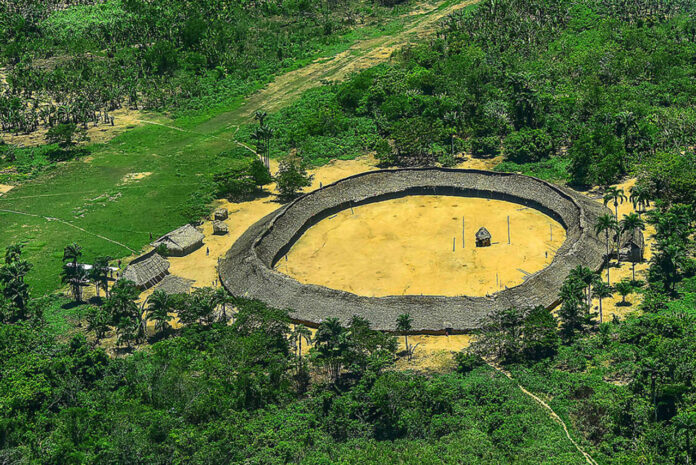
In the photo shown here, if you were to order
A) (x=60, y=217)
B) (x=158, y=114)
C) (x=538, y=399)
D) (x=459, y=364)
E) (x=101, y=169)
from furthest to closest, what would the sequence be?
(x=158, y=114), (x=101, y=169), (x=60, y=217), (x=459, y=364), (x=538, y=399)

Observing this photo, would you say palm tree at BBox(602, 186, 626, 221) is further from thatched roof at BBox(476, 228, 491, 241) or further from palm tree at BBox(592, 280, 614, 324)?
thatched roof at BBox(476, 228, 491, 241)

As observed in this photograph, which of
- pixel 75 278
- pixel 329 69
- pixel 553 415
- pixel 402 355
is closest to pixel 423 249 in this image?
pixel 402 355

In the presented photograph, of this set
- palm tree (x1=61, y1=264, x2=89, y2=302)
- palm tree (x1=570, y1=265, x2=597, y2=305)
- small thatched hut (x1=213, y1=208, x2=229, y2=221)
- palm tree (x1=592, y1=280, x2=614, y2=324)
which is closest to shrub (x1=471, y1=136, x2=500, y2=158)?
small thatched hut (x1=213, y1=208, x2=229, y2=221)

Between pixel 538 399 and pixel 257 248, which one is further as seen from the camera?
pixel 257 248

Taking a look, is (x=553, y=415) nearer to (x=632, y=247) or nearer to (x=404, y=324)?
(x=404, y=324)

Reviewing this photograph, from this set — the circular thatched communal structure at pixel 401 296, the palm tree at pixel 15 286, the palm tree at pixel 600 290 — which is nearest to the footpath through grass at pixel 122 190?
the palm tree at pixel 15 286

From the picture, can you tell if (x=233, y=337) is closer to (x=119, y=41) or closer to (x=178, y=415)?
(x=178, y=415)

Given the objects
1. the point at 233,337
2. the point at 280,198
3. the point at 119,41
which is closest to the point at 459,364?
the point at 233,337

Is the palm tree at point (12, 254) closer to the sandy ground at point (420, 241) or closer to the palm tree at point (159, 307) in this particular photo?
the sandy ground at point (420, 241)
